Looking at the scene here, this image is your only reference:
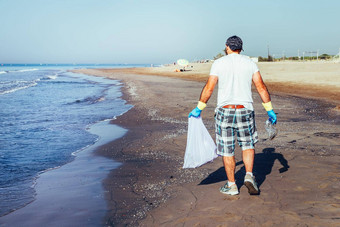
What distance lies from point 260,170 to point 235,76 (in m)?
1.79

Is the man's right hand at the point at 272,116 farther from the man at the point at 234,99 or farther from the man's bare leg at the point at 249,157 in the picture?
the man's bare leg at the point at 249,157

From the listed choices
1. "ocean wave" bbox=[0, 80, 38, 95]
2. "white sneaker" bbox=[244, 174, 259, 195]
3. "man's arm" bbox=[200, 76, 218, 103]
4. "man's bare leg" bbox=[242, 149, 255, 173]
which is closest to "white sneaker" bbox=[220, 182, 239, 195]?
"white sneaker" bbox=[244, 174, 259, 195]

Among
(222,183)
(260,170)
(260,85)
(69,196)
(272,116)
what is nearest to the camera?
(260,85)

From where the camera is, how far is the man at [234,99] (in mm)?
3703

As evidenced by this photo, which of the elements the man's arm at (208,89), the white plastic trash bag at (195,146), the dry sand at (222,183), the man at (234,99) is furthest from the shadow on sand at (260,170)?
the man's arm at (208,89)

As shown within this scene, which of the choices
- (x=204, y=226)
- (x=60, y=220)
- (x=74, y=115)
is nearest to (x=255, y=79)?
(x=204, y=226)

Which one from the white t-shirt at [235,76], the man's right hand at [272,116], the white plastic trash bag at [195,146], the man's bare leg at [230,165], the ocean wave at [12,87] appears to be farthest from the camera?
the ocean wave at [12,87]

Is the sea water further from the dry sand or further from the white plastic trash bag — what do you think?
the white plastic trash bag

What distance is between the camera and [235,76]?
370 centimetres

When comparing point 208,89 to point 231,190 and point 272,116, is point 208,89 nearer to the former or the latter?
point 272,116

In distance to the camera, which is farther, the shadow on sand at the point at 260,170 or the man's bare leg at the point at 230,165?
the shadow on sand at the point at 260,170

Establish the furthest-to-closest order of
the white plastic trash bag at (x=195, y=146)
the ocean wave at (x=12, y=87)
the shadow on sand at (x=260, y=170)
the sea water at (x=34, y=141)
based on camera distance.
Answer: the ocean wave at (x=12, y=87)
the sea water at (x=34, y=141)
the shadow on sand at (x=260, y=170)
the white plastic trash bag at (x=195, y=146)

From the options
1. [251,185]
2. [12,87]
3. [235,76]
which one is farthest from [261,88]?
[12,87]

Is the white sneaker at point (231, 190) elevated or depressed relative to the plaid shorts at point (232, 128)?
depressed
